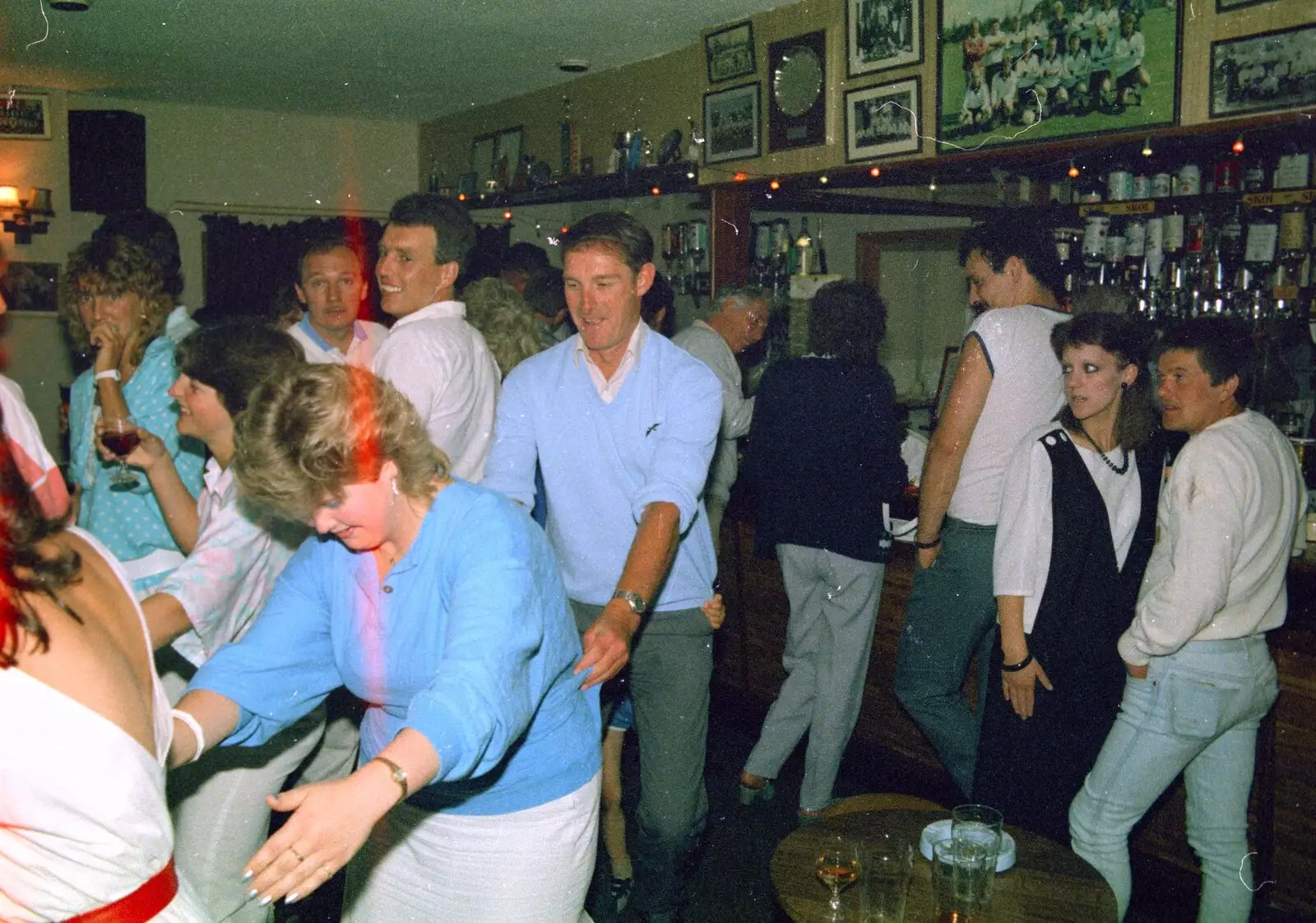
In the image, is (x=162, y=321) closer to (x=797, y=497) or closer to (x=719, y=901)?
(x=797, y=497)

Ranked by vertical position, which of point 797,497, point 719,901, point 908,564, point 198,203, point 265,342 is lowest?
point 719,901

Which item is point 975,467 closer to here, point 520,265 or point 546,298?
point 546,298

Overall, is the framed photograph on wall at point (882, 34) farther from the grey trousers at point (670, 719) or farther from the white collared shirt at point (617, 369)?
the grey trousers at point (670, 719)

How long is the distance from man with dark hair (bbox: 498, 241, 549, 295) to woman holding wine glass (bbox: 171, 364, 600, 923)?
3.55 m

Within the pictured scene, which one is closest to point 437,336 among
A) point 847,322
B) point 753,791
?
point 847,322

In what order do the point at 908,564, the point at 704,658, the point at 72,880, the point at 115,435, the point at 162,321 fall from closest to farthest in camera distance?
the point at 72,880, the point at 115,435, the point at 704,658, the point at 162,321, the point at 908,564

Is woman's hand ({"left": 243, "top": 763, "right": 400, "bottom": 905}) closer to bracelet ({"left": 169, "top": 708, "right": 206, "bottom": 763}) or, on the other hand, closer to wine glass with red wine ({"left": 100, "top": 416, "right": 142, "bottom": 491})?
bracelet ({"left": 169, "top": 708, "right": 206, "bottom": 763})

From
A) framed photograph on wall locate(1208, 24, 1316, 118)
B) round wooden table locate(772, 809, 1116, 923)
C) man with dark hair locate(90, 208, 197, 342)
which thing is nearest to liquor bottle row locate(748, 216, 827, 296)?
framed photograph on wall locate(1208, 24, 1316, 118)

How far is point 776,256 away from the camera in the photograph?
19.4 feet

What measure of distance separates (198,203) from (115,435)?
5.87 meters

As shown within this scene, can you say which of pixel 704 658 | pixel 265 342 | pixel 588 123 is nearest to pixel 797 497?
pixel 704 658

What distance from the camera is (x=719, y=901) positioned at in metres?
3.13

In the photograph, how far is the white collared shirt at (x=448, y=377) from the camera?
9.62ft

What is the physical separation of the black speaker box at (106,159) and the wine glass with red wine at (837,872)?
270 inches
